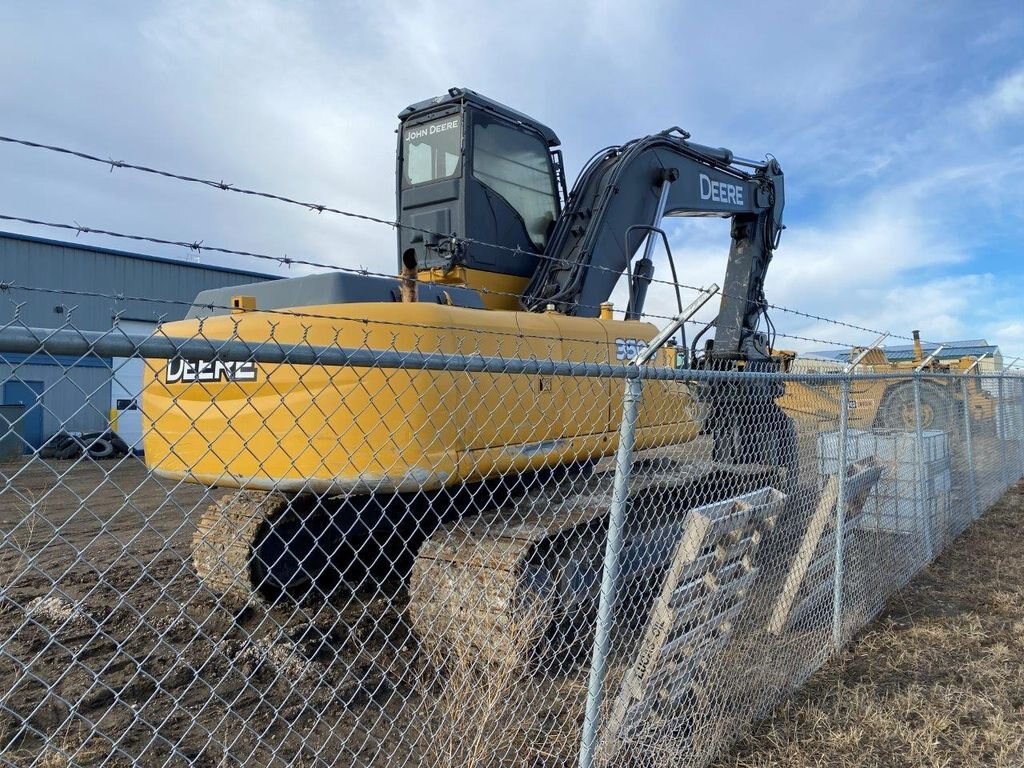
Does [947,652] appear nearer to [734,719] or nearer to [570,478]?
[734,719]

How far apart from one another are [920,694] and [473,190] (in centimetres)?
408

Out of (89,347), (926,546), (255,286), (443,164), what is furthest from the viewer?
(926,546)

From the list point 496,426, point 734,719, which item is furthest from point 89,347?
point 734,719

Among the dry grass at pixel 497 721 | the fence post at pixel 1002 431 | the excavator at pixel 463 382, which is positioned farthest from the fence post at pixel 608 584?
the fence post at pixel 1002 431

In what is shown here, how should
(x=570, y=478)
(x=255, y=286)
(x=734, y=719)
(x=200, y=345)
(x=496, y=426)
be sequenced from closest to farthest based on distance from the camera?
(x=200, y=345) < (x=734, y=719) < (x=496, y=426) < (x=255, y=286) < (x=570, y=478)

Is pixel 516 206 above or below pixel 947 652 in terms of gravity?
above

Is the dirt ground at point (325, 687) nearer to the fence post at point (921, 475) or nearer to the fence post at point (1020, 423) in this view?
the fence post at point (921, 475)

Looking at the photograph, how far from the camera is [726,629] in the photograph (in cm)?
354

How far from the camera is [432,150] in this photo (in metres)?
5.52

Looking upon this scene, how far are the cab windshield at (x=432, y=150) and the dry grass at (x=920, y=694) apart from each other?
3997mm

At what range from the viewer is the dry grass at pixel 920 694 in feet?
10.4

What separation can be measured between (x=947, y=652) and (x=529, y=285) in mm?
3540

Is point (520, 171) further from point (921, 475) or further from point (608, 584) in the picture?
point (608, 584)

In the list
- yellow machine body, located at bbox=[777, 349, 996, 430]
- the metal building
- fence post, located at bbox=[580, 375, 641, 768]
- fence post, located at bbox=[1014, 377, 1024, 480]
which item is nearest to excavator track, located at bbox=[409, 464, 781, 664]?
fence post, located at bbox=[580, 375, 641, 768]
